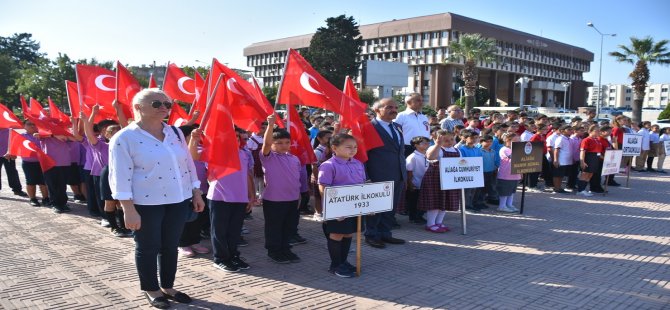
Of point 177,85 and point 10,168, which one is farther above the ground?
point 177,85

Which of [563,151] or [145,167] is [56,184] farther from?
[563,151]

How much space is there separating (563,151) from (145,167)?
1063cm

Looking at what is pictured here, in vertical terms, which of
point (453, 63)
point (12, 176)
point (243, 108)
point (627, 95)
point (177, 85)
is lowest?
point (12, 176)

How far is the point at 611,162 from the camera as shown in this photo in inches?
461

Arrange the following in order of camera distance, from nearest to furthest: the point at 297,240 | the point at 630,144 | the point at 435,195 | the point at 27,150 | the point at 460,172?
the point at 297,240, the point at 460,172, the point at 435,195, the point at 27,150, the point at 630,144

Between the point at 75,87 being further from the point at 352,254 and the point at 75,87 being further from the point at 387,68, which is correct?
the point at 387,68

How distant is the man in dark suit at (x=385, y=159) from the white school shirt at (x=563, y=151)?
6760 millimetres

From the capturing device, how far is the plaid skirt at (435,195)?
7.65 metres

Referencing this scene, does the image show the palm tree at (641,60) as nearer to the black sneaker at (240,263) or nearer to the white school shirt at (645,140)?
the white school shirt at (645,140)

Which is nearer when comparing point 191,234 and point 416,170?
point 191,234

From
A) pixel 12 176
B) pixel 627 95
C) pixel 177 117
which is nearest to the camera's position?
pixel 177 117

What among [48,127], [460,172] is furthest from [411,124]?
[48,127]

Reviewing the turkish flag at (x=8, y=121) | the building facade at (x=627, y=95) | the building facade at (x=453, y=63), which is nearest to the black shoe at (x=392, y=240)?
the turkish flag at (x=8, y=121)

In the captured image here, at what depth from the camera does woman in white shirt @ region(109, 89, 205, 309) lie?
4004 mm
